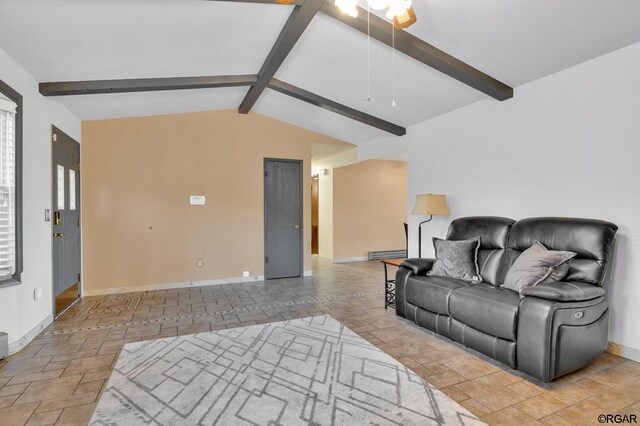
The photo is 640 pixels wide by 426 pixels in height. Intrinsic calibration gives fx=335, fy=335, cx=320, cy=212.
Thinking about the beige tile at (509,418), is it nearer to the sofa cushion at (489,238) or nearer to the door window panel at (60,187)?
the sofa cushion at (489,238)

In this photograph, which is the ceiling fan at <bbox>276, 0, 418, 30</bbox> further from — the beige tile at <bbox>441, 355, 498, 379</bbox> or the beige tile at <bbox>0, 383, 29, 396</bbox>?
the beige tile at <bbox>0, 383, 29, 396</bbox>

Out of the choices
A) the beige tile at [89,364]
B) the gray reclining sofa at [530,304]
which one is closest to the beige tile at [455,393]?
the gray reclining sofa at [530,304]

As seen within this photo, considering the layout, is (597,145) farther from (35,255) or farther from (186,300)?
(35,255)

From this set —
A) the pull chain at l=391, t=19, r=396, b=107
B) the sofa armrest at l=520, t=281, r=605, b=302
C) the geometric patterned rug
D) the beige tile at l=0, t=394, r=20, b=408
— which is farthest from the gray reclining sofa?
the beige tile at l=0, t=394, r=20, b=408

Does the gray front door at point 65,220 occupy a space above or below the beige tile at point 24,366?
above

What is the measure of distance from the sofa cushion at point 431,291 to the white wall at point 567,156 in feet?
3.78

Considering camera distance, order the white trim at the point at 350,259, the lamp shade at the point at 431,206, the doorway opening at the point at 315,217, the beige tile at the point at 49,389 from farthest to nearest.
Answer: the doorway opening at the point at 315,217, the white trim at the point at 350,259, the lamp shade at the point at 431,206, the beige tile at the point at 49,389

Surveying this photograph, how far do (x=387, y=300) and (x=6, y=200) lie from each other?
3938mm

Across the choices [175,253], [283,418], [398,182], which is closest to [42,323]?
[175,253]

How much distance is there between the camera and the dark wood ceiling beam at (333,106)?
180 inches

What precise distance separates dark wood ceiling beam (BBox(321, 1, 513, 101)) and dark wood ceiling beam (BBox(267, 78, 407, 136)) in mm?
1704

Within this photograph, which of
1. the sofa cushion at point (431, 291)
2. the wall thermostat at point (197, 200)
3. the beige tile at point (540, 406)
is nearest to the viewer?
the beige tile at point (540, 406)

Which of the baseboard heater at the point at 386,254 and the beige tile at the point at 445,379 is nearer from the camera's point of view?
the beige tile at the point at 445,379

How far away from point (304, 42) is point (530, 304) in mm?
3090
